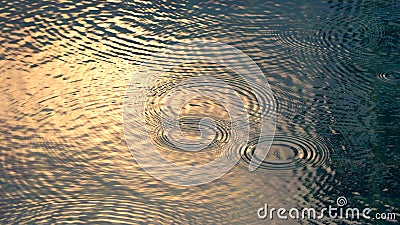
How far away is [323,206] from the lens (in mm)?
1385

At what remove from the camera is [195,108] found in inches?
65.6

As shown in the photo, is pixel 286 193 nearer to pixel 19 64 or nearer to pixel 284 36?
pixel 284 36

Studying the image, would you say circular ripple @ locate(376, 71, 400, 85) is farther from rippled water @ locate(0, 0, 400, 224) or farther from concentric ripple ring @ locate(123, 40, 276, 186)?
concentric ripple ring @ locate(123, 40, 276, 186)

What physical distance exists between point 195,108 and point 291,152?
0.93 ft

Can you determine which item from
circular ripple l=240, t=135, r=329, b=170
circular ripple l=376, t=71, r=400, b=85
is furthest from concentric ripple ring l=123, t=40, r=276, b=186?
circular ripple l=376, t=71, r=400, b=85

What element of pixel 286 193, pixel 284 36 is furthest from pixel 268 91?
pixel 286 193

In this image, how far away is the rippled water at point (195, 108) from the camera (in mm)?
1395

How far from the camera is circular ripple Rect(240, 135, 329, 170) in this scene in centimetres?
149

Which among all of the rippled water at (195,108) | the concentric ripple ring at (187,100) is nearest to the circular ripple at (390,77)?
the rippled water at (195,108)

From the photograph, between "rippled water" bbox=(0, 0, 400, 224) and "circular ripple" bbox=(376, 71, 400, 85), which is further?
"circular ripple" bbox=(376, 71, 400, 85)

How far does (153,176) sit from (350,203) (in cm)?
42

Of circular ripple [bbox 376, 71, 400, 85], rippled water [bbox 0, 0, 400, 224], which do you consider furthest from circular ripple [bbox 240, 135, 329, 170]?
circular ripple [bbox 376, 71, 400, 85]

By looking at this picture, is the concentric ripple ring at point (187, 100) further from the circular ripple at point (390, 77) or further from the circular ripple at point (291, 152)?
the circular ripple at point (390, 77)

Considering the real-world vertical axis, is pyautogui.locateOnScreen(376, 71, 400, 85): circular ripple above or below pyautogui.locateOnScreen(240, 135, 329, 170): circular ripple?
above
